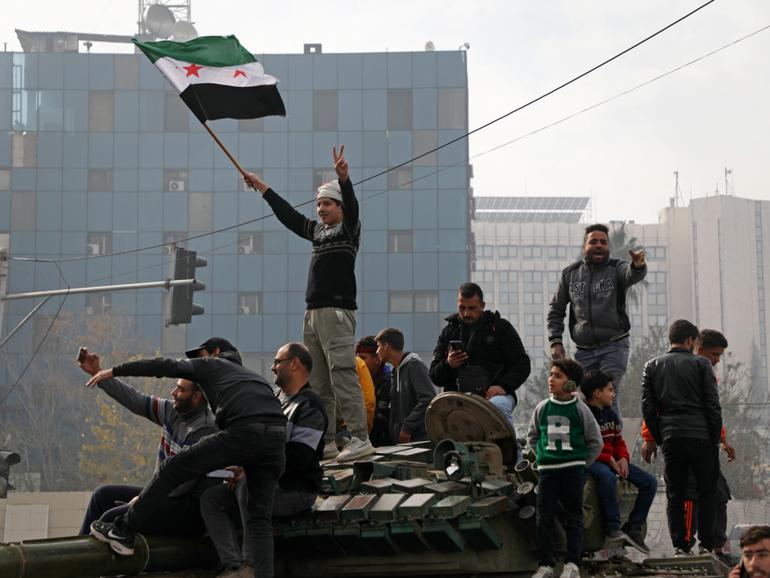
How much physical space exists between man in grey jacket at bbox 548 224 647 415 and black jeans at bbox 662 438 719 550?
2.92 feet

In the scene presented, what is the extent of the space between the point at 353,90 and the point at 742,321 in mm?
93682

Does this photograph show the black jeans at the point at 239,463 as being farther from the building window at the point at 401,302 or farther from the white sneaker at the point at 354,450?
the building window at the point at 401,302

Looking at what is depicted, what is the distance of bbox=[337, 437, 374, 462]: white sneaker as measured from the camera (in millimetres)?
10828

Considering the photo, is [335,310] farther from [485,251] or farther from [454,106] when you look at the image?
[485,251]

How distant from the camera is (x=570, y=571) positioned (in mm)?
9727

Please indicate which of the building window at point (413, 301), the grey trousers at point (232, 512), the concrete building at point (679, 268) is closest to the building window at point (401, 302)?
the building window at point (413, 301)

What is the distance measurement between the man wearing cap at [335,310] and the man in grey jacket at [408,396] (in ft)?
3.55

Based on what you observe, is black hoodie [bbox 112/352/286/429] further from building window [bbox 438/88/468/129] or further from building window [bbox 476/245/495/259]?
building window [bbox 476/245/495/259]

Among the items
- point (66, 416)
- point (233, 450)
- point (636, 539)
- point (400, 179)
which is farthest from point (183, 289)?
point (400, 179)

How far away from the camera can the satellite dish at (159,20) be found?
238 ft

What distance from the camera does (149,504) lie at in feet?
30.0

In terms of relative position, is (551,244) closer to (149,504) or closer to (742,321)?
(742,321)

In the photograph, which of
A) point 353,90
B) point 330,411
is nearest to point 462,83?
point 353,90

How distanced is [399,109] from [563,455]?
2634 inches
